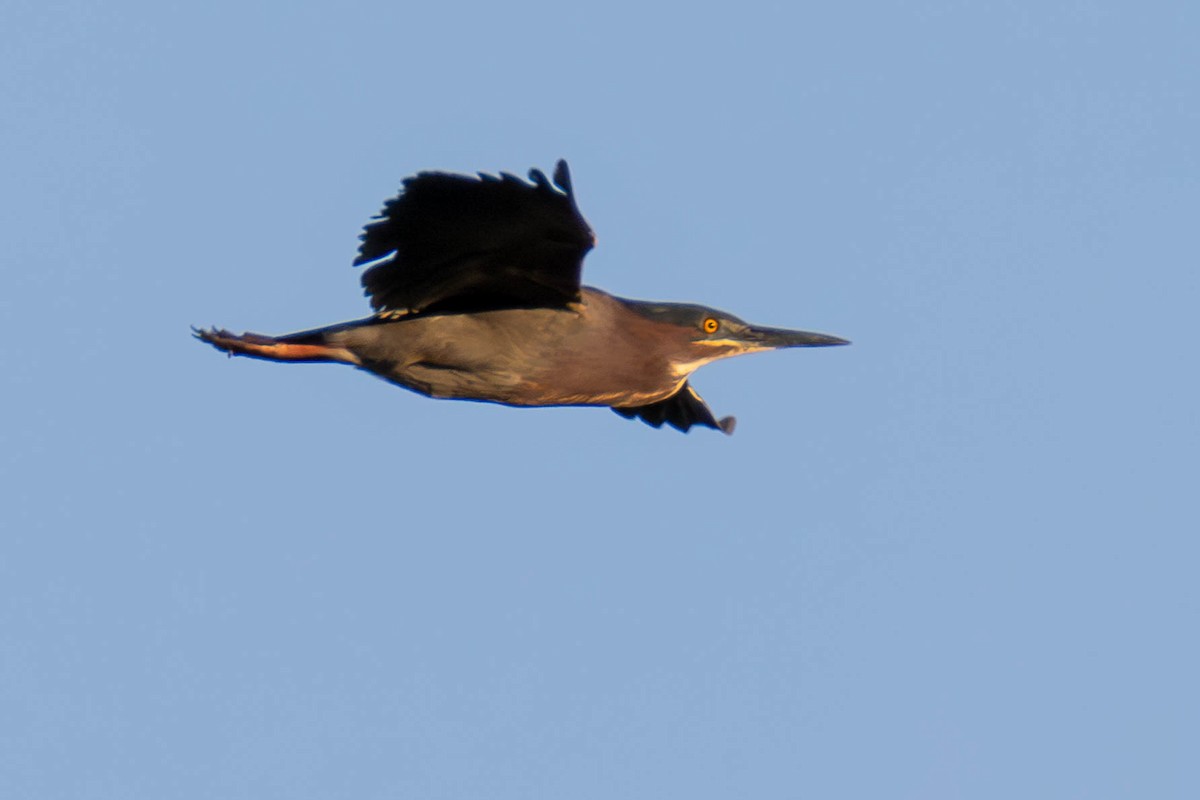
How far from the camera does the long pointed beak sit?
1220 centimetres

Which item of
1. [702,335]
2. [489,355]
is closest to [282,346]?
[489,355]

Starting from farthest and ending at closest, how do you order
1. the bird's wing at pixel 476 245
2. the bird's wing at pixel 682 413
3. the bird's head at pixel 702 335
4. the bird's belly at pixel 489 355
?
the bird's wing at pixel 682 413, the bird's head at pixel 702 335, the bird's belly at pixel 489 355, the bird's wing at pixel 476 245

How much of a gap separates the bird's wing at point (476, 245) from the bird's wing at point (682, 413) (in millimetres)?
2531

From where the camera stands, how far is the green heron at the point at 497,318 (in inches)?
395

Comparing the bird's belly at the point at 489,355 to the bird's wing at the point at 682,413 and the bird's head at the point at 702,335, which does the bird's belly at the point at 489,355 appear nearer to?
the bird's head at the point at 702,335

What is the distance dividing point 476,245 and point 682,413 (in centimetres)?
346

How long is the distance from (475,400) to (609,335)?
38.7 inches

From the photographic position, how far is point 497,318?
10906 millimetres

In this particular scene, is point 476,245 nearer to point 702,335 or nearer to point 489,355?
point 489,355

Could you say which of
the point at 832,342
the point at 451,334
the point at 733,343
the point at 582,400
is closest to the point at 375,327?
the point at 451,334

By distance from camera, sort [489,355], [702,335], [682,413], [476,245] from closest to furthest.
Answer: [476,245], [489,355], [702,335], [682,413]

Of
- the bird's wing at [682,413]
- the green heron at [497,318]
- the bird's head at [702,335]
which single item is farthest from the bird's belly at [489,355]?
the bird's wing at [682,413]

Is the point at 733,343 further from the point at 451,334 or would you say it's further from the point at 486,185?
the point at 486,185

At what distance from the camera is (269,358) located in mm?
11172
